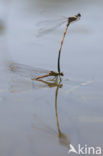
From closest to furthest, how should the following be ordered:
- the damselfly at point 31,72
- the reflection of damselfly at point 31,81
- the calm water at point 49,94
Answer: the calm water at point 49,94
the reflection of damselfly at point 31,81
the damselfly at point 31,72

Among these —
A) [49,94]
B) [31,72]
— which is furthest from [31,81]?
[49,94]

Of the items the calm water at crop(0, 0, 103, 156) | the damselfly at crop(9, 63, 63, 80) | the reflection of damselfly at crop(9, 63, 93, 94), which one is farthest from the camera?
the damselfly at crop(9, 63, 63, 80)

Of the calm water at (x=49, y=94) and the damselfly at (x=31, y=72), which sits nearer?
the calm water at (x=49, y=94)

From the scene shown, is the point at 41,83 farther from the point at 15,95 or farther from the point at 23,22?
the point at 23,22

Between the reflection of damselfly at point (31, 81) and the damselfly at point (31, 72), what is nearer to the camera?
the reflection of damselfly at point (31, 81)

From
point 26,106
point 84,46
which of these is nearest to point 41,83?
point 26,106

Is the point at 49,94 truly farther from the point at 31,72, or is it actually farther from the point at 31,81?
the point at 31,72

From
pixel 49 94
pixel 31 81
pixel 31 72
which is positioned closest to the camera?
pixel 49 94

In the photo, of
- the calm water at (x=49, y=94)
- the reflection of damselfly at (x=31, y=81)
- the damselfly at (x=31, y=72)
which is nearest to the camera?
the calm water at (x=49, y=94)
